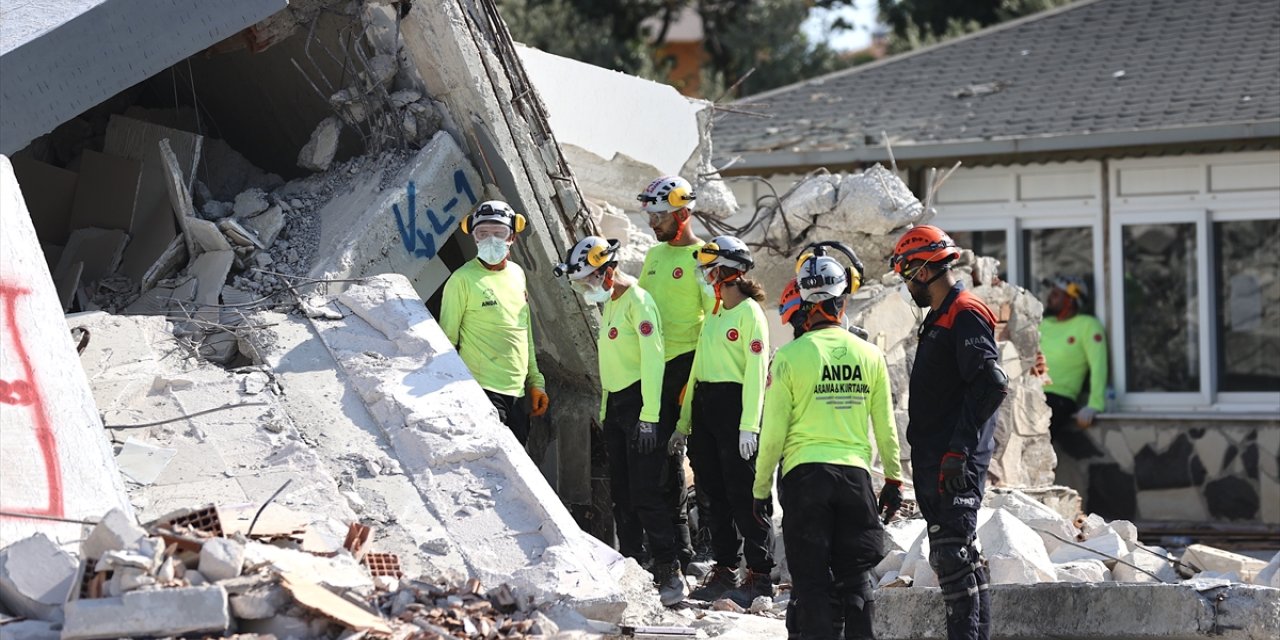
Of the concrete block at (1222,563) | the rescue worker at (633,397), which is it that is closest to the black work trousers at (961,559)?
the rescue worker at (633,397)

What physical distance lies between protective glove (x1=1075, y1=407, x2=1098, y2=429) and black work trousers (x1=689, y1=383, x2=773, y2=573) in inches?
216

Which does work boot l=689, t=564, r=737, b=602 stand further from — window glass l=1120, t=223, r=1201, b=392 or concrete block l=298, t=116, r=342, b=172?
window glass l=1120, t=223, r=1201, b=392

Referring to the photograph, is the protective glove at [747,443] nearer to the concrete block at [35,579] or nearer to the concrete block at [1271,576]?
the concrete block at [1271,576]

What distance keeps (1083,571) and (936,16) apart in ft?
61.4

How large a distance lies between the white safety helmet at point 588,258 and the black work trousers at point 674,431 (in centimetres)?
66

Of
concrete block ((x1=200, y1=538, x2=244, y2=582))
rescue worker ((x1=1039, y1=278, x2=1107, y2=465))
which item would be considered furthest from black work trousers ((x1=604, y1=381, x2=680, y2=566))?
rescue worker ((x1=1039, y1=278, x2=1107, y2=465))

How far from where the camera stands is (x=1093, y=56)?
15344 mm

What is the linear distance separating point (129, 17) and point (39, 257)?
137 centimetres

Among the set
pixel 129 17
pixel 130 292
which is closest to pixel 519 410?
pixel 130 292

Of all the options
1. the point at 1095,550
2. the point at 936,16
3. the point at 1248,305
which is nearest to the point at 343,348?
the point at 1095,550

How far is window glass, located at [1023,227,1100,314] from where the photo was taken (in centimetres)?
1380

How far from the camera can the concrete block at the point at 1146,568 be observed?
8258 millimetres

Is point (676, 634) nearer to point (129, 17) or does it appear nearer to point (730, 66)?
point (129, 17)

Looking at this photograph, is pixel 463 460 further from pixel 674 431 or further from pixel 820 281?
pixel 820 281
